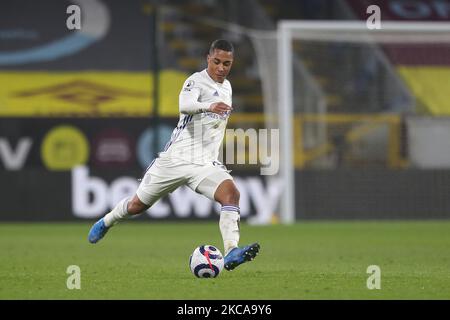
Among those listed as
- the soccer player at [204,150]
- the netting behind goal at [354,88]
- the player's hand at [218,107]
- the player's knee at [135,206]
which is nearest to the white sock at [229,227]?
the soccer player at [204,150]

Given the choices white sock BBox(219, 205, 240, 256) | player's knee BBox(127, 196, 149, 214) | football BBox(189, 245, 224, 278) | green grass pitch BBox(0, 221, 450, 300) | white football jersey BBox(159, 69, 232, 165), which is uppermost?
white football jersey BBox(159, 69, 232, 165)

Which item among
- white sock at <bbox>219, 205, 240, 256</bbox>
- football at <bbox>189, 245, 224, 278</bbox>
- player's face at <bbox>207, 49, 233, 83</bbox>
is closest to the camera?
football at <bbox>189, 245, 224, 278</bbox>

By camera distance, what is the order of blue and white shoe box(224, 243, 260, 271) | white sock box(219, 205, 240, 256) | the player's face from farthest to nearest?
the player's face < white sock box(219, 205, 240, 256) < blue and white shoe box(224, 243, 260, 271)

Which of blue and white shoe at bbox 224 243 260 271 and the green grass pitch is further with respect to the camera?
blue and white shoe at bbox 224 243 260 271

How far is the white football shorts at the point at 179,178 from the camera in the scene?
29.9 ft

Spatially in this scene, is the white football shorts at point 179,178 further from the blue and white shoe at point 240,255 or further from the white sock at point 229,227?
the blue and white shoe at point 240,255

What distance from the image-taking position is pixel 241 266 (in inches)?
395

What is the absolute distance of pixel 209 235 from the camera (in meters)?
15.5

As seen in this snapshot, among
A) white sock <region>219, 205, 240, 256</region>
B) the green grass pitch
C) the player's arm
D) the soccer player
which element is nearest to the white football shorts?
the soccer player

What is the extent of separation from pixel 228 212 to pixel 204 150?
692 mm

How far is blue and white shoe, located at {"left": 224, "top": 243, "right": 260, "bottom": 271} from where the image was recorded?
8.34 m

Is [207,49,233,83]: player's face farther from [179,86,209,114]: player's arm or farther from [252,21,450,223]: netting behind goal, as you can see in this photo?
[252,21,450,223]: netting behind goal

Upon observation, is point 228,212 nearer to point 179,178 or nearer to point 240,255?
point 240,255

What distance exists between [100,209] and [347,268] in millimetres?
9291
